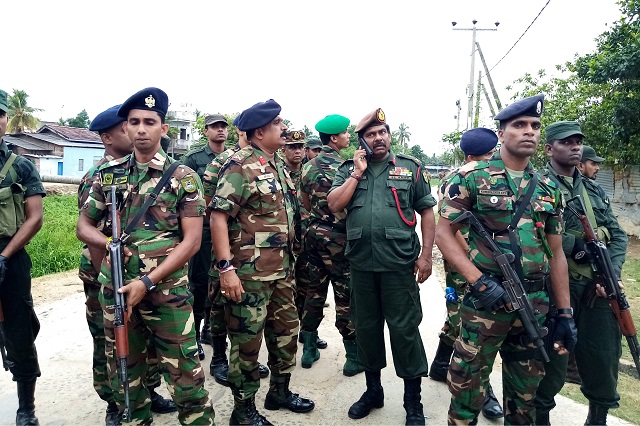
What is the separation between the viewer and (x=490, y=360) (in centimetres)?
256

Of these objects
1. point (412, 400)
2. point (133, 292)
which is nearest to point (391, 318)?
point (412, 400)

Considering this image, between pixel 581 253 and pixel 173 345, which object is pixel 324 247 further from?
pixel 581 253

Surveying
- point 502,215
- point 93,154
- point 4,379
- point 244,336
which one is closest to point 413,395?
point 244,336

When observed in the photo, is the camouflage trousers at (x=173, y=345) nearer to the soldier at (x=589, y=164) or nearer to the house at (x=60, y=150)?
the soldier at (x=589, y=164)

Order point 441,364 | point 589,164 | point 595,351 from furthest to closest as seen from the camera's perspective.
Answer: point 441,364 < point 589,164 < point 595,351

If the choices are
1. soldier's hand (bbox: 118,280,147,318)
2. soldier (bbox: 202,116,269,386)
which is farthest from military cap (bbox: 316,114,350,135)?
soldier's hand (bbox: 118,280,147,318)

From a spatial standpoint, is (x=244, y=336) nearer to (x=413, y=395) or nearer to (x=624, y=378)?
(x=413, y=395)

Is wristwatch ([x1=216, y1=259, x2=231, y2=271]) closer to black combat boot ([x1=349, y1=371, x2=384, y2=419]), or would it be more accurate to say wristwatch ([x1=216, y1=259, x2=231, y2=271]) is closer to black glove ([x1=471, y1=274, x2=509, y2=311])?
black combat boot ([x1=349, y1=371, x2=384, y2=419])

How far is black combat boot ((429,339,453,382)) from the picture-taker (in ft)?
12.8

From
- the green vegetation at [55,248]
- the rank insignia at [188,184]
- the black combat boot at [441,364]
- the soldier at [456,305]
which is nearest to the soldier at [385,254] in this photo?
the soldier at [456,305]

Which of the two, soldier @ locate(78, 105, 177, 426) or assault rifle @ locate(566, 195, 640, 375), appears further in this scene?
soldier @ locate(78, 105, 177, 426)

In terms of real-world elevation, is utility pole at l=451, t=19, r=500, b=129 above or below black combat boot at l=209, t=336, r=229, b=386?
above

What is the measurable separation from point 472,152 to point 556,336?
2.03 metres

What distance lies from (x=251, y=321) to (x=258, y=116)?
4.81 ft
